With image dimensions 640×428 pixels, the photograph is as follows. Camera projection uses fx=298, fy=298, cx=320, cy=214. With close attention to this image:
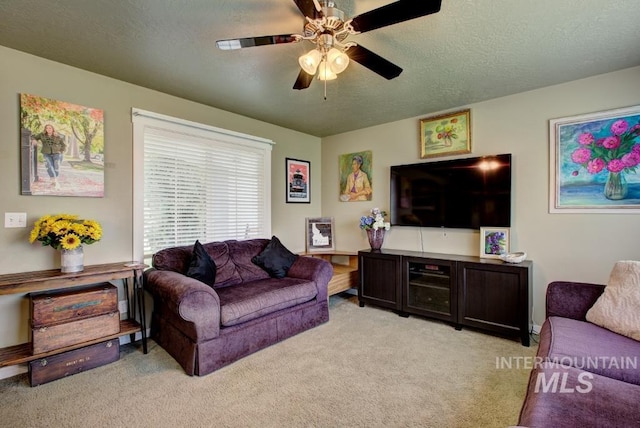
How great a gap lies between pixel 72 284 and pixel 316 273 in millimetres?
2069

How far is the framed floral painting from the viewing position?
101 inches

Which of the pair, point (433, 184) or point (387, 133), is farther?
point (387, 133)

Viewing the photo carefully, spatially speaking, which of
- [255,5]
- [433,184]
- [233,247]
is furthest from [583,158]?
[233,247]

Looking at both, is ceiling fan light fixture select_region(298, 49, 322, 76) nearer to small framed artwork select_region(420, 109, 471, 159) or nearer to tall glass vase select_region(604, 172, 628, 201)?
small framed artwork select_region(420, 109, 471, 159)

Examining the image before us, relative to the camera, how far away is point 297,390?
2059 millimetres

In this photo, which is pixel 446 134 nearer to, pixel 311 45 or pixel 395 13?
pixel 311 45

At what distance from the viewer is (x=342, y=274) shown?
13.0 ft

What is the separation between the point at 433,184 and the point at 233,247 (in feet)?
8.12

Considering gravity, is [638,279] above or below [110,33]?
below

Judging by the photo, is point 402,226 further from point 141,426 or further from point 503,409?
point 141,426

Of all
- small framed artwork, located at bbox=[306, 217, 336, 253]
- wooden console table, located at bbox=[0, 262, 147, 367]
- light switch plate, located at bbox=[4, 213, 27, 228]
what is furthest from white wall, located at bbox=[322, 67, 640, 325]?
light switch plate, located at bbox=[4, 213, 27, 228]

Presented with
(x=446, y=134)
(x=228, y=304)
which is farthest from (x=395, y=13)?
(x=446, y=134)

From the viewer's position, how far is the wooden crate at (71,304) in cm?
212

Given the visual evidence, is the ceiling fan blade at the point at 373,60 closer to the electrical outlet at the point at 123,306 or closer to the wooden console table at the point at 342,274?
the wooden console table at the point at 342,274
